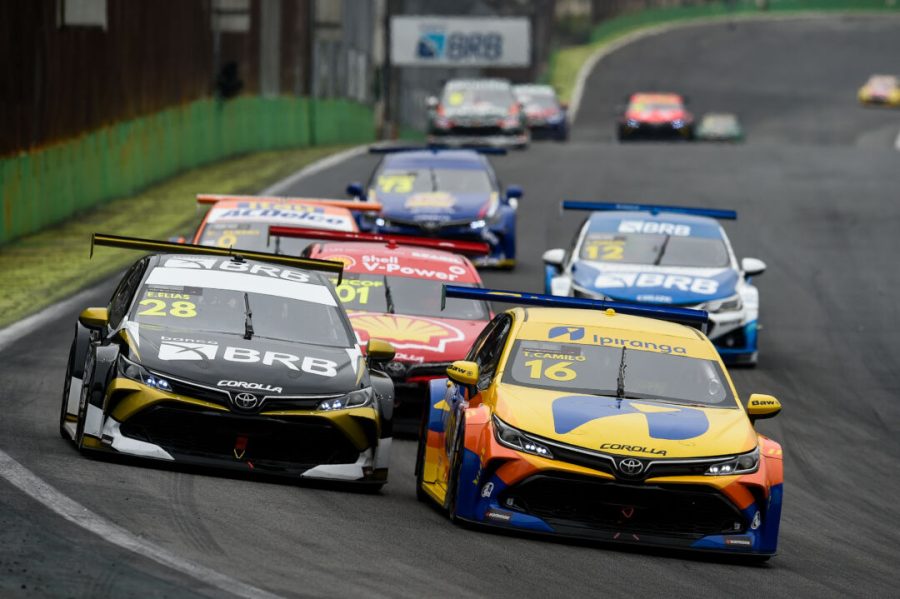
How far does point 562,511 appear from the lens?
9.95 meters

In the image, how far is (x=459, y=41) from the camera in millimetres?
67438

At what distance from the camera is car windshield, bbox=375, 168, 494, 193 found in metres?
24.5

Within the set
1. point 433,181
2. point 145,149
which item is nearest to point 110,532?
point 433,181

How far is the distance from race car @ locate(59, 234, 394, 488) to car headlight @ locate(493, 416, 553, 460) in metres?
1.33

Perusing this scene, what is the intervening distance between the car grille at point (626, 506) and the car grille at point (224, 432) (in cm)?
156

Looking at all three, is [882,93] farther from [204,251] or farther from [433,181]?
[204,251]

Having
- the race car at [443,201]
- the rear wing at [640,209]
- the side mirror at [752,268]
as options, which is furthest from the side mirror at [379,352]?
the race car at [443,201]

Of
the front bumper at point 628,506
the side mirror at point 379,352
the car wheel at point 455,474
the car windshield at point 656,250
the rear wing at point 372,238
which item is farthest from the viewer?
the car windshield at point 656,250

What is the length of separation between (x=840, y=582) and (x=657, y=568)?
0.95 meters

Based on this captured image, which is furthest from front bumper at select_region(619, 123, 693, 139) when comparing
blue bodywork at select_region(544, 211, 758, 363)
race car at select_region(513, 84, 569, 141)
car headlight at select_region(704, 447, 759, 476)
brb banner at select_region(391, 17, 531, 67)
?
car headlight at select_region(704, 447, 759, 476)

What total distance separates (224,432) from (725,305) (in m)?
8.74

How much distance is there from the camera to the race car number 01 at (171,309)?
1173 centimetres

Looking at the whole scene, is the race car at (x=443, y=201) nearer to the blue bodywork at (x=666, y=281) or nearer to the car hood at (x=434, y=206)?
the car hood at (x=434, y=206)

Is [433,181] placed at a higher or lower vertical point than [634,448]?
higher
